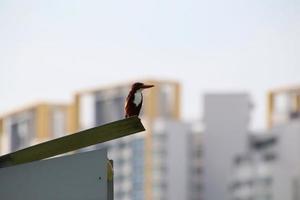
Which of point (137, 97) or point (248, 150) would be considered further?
point (248, 150)

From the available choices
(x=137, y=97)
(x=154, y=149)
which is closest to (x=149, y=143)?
(x=154, y=149)

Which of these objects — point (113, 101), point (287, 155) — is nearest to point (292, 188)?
point (287, 155)

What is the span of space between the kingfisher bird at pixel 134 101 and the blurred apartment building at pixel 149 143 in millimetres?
52455

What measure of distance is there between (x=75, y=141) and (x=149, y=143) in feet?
184

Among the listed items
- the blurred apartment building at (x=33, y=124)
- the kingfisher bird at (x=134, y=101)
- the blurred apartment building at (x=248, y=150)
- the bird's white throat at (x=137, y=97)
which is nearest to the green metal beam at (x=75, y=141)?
the kingfisher bird at (x=134, y=101)

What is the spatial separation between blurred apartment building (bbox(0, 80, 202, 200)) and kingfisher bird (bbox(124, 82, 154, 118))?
52.5 metres

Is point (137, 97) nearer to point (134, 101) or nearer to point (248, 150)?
point (134, 101)

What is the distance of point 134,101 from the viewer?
4992 mm

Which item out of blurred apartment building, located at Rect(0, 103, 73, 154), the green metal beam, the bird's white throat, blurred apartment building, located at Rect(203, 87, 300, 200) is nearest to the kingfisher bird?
Answer: the bird's white throat

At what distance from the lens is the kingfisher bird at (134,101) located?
4.87m

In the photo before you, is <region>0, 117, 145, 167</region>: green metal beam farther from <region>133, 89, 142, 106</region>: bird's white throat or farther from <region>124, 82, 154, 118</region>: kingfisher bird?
<region>133, 89, 142, 106</region>: bird's white throat

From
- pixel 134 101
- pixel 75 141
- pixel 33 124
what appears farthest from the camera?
pixel 33 124

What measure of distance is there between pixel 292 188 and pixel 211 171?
715 cm

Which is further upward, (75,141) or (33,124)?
(33,124)
